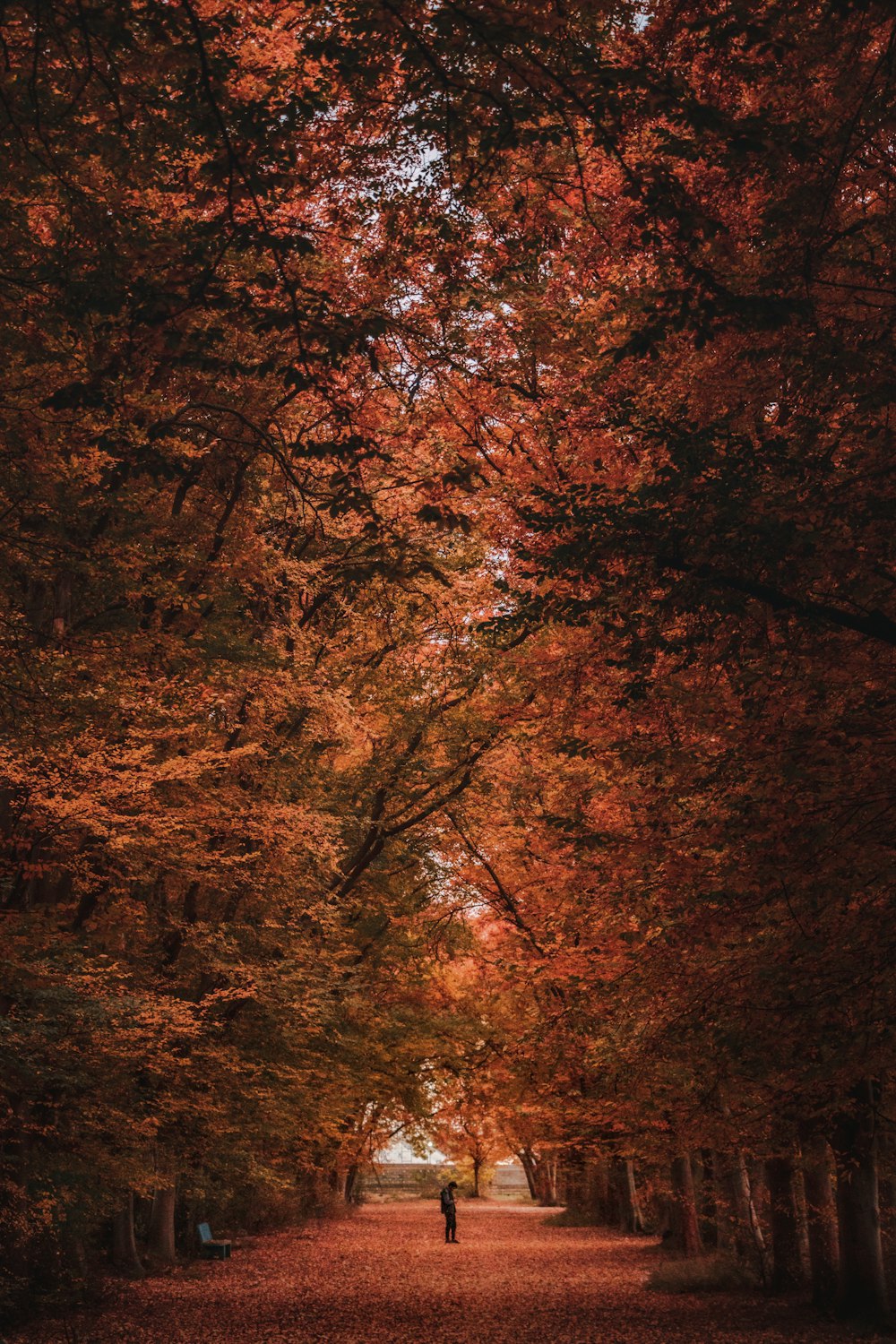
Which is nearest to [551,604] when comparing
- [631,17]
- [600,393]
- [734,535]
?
[734,535]

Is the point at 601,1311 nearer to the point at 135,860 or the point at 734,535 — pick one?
the point at 135,860

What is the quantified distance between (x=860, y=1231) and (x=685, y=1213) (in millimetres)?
9338

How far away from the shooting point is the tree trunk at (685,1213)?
70.1ft

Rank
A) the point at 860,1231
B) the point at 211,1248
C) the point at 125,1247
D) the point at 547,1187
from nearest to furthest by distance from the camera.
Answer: the point at 860,1231 < the point at 125,1247 < the point at 211,1248 < the point at 547,1187

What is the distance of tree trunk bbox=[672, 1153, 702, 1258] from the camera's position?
21.4m

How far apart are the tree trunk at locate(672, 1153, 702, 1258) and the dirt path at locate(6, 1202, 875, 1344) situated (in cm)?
98

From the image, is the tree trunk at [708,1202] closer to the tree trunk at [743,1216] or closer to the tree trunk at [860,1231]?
the tree trunk at [743,1216]

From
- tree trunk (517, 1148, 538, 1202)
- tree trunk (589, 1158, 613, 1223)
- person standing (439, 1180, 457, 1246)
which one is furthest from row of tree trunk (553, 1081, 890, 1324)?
tree trunk (517, 1148, 538, 1202)

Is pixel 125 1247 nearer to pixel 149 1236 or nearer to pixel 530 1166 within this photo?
pixel 149 1236

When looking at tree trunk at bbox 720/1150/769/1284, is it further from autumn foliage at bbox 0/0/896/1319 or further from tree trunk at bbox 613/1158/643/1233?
tree trunk at bbox 613/1158/643/1233

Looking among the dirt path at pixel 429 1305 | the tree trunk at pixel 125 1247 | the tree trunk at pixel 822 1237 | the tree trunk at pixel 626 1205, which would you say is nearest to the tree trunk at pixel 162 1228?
the dirt path at pixel 429 1305

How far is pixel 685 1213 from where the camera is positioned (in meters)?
23.1

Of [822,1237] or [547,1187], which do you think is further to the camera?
[547,1187]

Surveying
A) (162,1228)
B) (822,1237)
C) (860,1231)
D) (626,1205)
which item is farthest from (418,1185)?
(860,1231)
